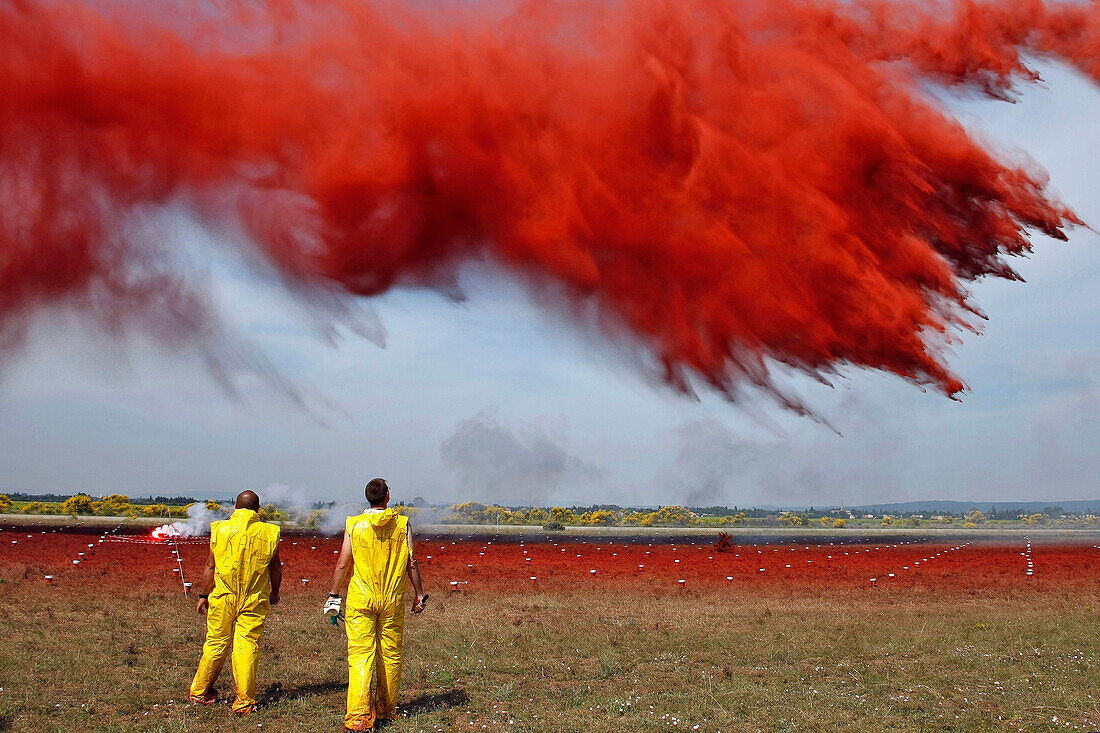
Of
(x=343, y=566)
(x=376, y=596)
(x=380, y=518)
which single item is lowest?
(x=376, y=596)

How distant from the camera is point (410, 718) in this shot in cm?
804

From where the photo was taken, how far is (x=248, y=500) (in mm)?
8484

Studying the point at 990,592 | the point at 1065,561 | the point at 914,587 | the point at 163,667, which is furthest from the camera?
the point at 1065,561

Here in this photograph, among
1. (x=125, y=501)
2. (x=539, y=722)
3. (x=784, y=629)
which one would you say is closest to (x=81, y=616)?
(x=539, y=722)

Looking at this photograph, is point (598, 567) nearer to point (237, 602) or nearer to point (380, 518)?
point (237, 602)

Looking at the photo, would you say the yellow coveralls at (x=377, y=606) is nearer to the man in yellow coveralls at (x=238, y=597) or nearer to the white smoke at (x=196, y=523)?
the man in yellow coveralls at (x=238, y=597)

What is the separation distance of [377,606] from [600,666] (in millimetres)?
4667

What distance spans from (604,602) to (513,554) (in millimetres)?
17006

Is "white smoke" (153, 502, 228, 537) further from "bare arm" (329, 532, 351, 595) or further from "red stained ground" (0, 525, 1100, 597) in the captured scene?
"bare arm" (329, 532, 351, 595)

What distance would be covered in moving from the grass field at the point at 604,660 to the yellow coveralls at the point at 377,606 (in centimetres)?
45

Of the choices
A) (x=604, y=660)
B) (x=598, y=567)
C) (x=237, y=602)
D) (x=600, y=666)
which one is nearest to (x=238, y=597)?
(x=237, y=602)

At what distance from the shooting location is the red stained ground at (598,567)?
21875 mm

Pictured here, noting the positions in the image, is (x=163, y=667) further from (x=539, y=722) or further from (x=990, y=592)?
(x=990, y=592)

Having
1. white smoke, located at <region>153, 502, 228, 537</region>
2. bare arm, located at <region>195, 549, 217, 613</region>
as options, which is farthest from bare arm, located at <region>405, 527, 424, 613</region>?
white smoke, located at <region>153, 502, 228, 537</region>
